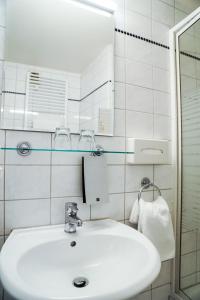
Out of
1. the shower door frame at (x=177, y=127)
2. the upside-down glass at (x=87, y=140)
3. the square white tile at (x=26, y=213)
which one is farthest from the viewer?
the shower door frame at (x=177, y=127)

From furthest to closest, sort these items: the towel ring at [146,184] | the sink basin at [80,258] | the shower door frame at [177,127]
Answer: the shower door frame at [177,127] < the towel ring at [146,184] < the sink basin at [80,258]

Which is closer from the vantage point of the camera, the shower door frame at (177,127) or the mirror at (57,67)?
the mirror at (57,67)

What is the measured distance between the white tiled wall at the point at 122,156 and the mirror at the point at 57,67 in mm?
72

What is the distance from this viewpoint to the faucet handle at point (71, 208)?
89cm

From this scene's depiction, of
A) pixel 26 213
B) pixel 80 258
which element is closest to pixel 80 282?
pixel 80 258

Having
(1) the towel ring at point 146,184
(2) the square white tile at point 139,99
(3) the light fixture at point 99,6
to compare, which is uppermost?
(3) the light fixture at point 99,6

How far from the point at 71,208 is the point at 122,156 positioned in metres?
0.42

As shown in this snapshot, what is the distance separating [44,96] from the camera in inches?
37.9

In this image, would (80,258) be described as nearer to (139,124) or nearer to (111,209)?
(111,209)

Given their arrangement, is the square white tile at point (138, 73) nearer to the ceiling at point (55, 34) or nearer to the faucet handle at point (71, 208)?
the ceiling at point (55, 34)

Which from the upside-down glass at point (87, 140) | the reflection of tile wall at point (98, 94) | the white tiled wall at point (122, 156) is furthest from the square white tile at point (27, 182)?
the reflection of tile wall at point (98, 94)

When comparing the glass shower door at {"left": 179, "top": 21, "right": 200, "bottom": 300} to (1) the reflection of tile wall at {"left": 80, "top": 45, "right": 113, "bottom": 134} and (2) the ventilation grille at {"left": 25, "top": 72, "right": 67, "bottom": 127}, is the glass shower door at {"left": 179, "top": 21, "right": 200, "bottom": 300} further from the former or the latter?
(2) the ventilation grille at {"left": 25, "top": 72, "right": 67, "bottom": 127}

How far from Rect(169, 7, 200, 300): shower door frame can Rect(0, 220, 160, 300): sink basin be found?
0.54m

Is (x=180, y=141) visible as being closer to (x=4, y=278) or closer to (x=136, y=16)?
(x=136, y=16)
